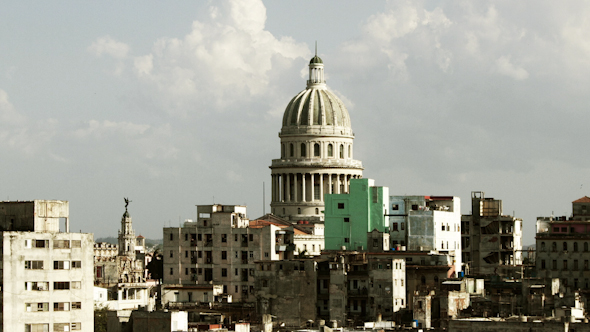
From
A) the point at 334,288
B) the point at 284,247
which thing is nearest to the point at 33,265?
the point at 334,288

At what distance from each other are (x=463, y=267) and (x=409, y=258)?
1797 cm

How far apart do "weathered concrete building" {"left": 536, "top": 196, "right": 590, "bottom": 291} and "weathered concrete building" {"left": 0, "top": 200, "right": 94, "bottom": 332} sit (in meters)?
54.9

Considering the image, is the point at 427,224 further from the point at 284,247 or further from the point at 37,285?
the point at 37,285

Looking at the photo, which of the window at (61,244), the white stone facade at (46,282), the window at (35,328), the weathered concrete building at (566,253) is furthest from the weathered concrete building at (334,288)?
the window at (35,328)

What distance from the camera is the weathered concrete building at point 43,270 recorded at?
11656cm

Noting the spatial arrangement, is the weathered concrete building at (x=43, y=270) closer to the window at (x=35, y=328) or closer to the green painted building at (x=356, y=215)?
the window at (x=35, y=328)

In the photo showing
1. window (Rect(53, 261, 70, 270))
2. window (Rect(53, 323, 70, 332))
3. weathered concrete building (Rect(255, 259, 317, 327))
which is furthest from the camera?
weathered concrete building (Rect(255, 259, 317, 327))

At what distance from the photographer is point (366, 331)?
12388cm

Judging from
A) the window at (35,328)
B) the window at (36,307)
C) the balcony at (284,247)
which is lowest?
the window at (35,328)

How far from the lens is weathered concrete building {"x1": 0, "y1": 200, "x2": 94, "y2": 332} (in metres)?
117

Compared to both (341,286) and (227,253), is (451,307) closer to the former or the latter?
(341,286)

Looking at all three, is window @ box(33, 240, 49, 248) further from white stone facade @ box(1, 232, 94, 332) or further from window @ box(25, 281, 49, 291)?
window @ box(25, 281, 49, 291)

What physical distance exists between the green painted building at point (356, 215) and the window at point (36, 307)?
163ft

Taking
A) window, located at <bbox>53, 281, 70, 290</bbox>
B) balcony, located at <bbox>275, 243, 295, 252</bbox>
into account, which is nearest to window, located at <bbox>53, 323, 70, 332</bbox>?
window, located at <bbox>53, 281, 70, 290</bbox>
